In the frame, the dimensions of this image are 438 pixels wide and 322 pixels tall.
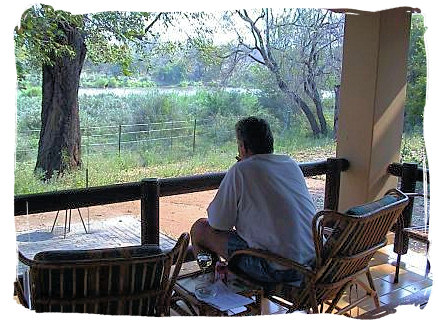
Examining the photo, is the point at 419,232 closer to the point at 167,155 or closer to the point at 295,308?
the point at 295,308

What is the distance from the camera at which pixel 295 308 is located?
2244 mm

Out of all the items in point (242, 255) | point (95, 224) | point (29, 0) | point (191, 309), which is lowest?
point (95, 224)

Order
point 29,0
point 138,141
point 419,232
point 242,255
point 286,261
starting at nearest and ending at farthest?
point 29,0 → point 286,261 → point 242,255 → point 419,232 → point 138,141

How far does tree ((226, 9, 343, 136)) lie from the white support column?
3.47 m

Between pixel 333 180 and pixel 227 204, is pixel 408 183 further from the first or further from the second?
pixel 227 204

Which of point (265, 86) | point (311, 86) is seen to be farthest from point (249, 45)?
point (311, 86)

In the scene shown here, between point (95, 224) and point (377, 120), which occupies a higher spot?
point (377, 120)

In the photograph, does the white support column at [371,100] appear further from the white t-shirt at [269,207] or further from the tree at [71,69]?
the tree at [71,69]

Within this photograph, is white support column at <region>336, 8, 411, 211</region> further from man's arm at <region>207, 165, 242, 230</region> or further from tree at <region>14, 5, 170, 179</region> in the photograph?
tree at <region>14, 5, 170, 179</region>

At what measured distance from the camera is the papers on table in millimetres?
2072

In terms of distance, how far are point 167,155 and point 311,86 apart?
2445 millimetres

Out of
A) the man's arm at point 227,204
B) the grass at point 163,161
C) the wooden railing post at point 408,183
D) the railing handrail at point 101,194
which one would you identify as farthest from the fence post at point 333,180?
the grass at point 163,161

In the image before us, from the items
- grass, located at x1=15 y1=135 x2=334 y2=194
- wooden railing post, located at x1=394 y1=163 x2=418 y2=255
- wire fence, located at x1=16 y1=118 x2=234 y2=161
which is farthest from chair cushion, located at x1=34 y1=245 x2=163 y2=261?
wire fence, located at x1=16 y1=118 x2=234 y2=161

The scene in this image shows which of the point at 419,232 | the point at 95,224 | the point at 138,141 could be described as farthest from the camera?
the point at 138,141
